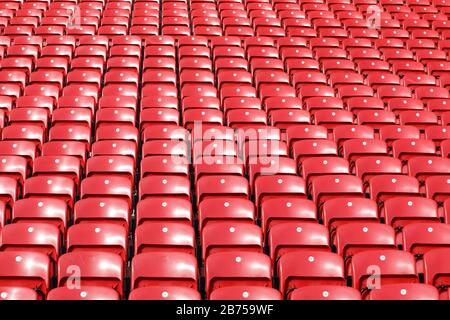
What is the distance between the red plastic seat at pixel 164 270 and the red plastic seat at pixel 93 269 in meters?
0.08

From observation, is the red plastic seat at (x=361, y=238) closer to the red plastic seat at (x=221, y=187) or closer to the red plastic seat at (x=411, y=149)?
the red plastic seat at (x=221, y=187)

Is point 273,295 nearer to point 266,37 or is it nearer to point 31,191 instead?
point 31,191

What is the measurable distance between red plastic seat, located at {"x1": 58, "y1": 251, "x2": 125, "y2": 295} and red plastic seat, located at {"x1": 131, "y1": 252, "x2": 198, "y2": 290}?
3.1 inches

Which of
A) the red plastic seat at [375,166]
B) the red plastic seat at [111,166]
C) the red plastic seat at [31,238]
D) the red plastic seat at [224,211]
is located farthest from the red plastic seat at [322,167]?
the red plastic seat at [31,238]

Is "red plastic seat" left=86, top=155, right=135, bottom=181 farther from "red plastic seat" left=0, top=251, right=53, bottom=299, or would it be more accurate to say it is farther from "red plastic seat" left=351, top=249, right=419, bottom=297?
"red plastic seat" left=351, top=249, right=419, bottom=297

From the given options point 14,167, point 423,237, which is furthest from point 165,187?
point 423,237

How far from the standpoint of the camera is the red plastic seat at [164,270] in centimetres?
292

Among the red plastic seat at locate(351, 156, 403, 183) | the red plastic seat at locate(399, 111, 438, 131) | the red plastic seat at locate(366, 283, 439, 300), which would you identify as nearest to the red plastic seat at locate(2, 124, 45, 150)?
the red plastic seat at locate(351, 156, 403, 183)

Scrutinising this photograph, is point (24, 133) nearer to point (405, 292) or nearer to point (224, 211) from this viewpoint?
point (224, 211)

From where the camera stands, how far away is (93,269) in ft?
9.59
